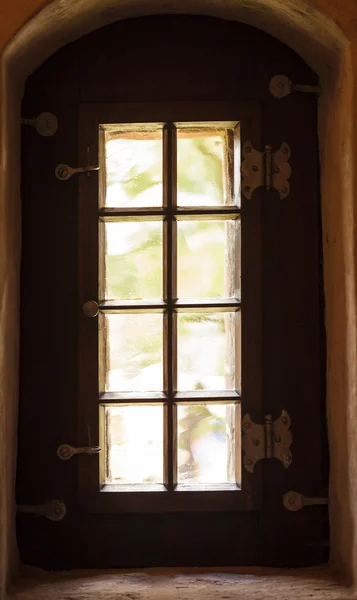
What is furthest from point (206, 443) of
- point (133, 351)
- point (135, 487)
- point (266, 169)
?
point (266, 169)

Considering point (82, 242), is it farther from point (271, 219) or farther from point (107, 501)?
point (107, 501)

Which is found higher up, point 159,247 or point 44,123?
point 44,123

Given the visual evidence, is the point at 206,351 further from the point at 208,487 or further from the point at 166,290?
the point at 208,487

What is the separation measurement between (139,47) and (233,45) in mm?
263

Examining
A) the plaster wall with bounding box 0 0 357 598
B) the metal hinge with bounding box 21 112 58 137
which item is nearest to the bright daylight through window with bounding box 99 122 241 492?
the metal hinge with bounding box 21 112 58 137

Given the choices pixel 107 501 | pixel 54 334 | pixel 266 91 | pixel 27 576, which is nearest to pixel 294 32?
pixel 266 91

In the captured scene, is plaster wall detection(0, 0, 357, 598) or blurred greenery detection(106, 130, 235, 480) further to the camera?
blurred greenery detection(106, 130, 235, 480)

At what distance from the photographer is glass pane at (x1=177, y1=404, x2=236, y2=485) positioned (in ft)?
5.94

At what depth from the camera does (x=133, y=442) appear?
1.82 m

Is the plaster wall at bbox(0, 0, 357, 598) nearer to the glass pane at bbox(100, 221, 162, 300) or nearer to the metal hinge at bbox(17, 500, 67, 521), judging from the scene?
the metal hinge at bbox(17, 500, 67, 521)

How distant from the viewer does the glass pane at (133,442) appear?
181cm

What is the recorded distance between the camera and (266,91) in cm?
178

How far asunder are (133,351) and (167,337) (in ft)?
0.37

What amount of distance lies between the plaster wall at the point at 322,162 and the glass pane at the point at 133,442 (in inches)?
10.7
